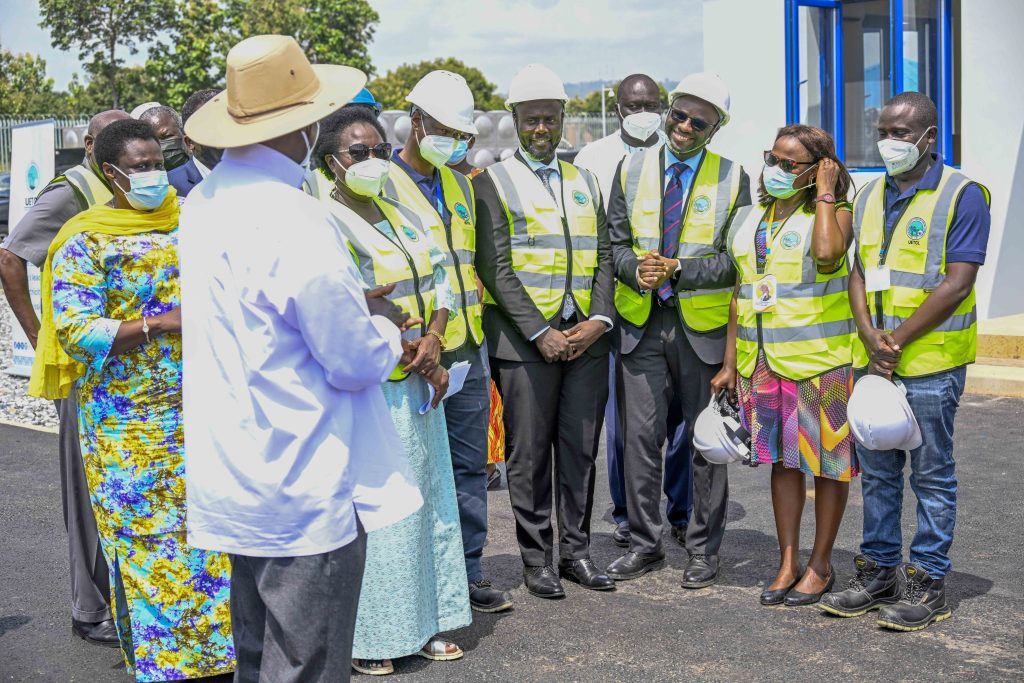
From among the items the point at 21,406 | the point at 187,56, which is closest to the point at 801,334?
the point at 21,406

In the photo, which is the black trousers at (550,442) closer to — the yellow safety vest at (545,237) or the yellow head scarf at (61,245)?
the yellow safety vest at (545,237)

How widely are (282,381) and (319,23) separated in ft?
180

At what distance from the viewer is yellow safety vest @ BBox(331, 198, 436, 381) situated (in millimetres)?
4645

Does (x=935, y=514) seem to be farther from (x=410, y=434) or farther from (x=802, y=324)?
(x=410, y=434)

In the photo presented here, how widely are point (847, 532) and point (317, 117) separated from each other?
401cm

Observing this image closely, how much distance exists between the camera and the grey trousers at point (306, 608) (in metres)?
3.06

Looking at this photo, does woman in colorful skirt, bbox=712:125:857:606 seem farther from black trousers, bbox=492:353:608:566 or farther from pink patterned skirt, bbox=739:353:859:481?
black trousers, bbox=492:353:608:566

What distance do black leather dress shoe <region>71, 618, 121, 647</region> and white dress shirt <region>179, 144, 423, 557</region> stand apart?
2.15 metres

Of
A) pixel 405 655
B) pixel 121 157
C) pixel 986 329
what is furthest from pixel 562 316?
pixel 986 329

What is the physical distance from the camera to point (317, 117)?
3.10 metres

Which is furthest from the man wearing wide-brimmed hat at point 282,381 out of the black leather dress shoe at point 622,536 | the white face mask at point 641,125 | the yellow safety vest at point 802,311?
the white face mask at point 641,125

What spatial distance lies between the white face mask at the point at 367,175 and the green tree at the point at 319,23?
49.9m

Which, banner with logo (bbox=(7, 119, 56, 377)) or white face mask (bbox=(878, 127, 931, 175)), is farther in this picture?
banner with logo (bbox=(7, 119, 56, 377))

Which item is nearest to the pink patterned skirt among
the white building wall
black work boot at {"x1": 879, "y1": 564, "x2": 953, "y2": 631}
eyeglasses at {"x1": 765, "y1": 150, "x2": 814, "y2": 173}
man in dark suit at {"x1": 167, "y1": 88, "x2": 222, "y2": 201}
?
black work boot at {"x1": 879, "y1": 564, "x2": 953, "y2": 631}
